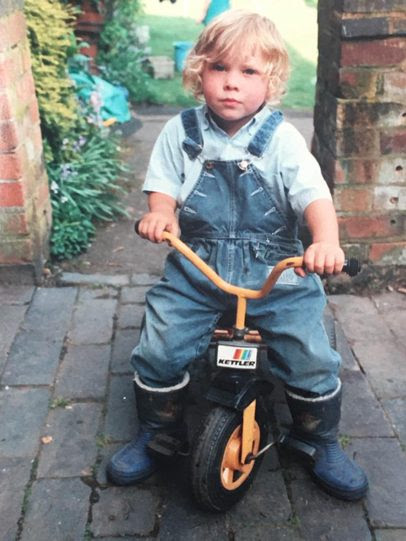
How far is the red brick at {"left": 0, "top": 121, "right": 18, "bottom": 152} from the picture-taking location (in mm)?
3107

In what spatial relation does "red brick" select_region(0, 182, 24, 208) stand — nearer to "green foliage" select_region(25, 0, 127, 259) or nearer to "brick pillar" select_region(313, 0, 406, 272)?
"green foliage" select_region(25, 0, 127, 259)

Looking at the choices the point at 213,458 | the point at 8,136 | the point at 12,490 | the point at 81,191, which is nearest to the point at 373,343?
the point at 213,458

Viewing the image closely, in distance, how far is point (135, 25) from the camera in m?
8.45

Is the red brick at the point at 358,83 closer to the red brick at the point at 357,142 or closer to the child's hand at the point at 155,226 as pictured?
the red brick at the point at 357,142

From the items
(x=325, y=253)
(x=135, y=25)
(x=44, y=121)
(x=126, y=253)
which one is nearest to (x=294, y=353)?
(x=325, y=253)

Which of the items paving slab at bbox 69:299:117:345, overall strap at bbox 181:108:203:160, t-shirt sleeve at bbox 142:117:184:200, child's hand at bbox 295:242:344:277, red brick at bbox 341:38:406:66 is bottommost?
paving slab at bbox 69:299:117:345

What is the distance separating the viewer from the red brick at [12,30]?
9.80 feet

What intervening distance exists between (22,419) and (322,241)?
1292mm

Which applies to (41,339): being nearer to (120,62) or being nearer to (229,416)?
(229,416)

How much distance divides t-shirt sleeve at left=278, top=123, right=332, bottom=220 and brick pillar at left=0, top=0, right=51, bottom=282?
1469mm

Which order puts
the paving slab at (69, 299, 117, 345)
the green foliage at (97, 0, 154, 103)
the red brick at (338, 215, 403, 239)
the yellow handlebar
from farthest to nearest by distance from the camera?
the green foliage at (97, 0, 154, 103) → the red brick at (338, 215, 403, 239) → the paving slab at (69, 299, 117, 345) → the yellow handlebar

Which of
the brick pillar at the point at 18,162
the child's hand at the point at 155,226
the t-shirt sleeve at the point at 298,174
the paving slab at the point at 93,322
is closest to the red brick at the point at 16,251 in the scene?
the brick pillar at the point at 18,162

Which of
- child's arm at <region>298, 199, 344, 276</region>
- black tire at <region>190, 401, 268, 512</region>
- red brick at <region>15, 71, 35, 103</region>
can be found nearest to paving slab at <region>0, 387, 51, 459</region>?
black tire at <region>190, 401, 268, 512</region>

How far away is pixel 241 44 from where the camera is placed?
2.03 m
